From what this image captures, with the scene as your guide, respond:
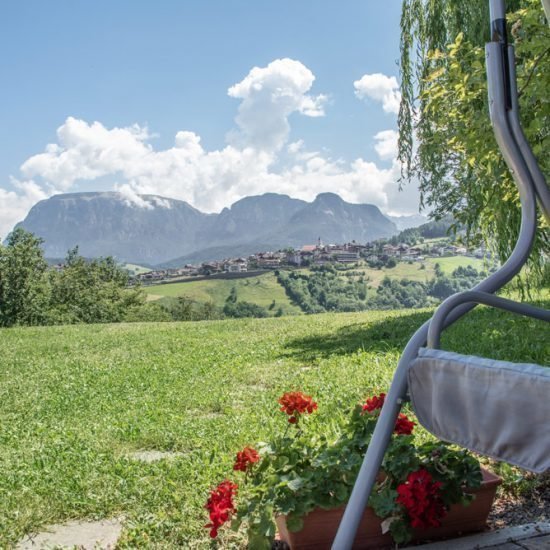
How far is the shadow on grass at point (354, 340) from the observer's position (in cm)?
624

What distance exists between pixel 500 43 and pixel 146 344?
7542mm

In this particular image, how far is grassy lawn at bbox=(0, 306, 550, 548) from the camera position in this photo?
8.05ft

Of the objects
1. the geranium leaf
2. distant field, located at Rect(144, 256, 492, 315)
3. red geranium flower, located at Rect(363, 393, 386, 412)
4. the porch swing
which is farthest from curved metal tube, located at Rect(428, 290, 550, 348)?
Answer: distant field, located at Rect(144, 256, 492, 315)

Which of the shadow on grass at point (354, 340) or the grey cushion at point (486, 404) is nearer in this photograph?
the grey cushion at point (486, 404)

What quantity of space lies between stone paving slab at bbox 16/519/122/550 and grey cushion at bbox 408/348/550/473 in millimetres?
1487

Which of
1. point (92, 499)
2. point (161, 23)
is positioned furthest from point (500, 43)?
point (161, 23)

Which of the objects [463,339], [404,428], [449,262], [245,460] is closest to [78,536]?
[245,460]

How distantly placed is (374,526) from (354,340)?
17.3 ft

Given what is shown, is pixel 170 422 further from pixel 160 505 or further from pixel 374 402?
pixel 374 402

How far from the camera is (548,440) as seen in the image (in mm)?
908

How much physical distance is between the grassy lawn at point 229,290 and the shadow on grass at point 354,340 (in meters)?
40.1

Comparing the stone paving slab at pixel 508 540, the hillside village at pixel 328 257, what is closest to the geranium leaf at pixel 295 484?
the stone paving slab at pixel 508 540

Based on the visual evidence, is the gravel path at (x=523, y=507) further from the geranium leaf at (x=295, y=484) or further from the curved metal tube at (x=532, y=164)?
the curved metal tube at (x=532, y=164)

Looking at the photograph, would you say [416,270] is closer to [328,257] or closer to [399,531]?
[328,257]
